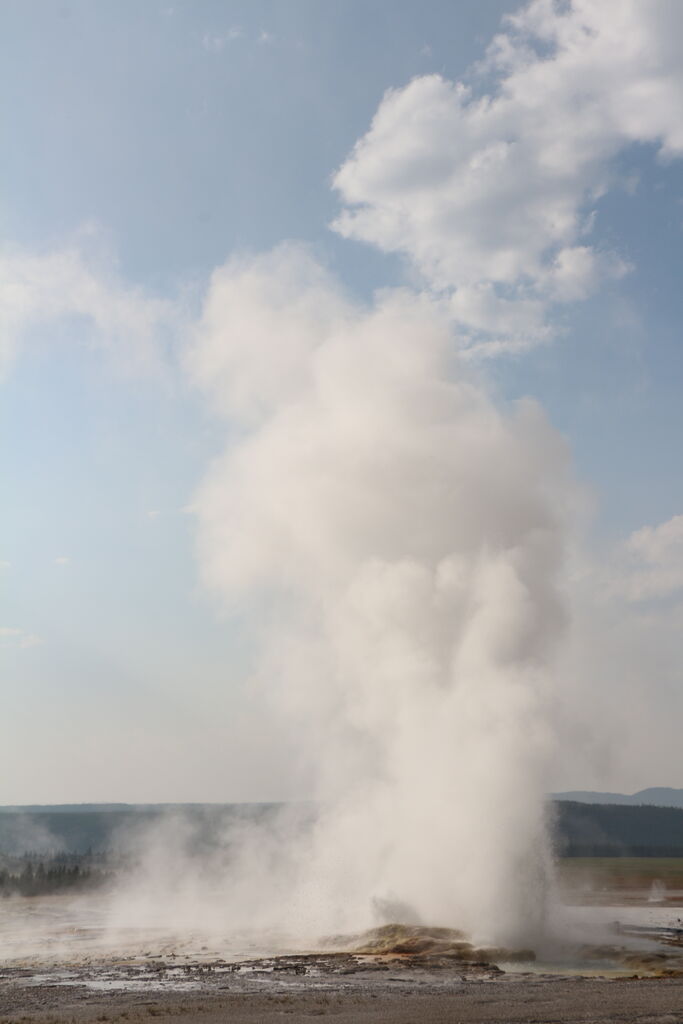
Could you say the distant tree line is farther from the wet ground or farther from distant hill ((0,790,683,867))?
distant hill ((0,790,683,867))

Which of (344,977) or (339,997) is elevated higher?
(339,997)

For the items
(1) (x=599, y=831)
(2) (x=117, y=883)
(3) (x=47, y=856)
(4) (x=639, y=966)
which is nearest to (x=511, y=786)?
(4) (x=639, y=966)

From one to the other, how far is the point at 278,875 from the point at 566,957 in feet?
97.9

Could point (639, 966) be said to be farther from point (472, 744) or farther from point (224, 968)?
point (224, 968)

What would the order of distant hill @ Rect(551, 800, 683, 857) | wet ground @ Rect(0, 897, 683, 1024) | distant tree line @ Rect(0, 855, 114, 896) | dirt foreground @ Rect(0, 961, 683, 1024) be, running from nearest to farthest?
1. dirt foreground @ Rect(0, 961, 683, 1024)
2. wet ground @ Rect(0, 897, 683, 1024)
3. distant tree line @ Rect(0, 855, 114, 896)
4. distant hill @ Rect(551, 800, 683, 857)

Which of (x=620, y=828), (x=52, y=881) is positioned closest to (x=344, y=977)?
(x=52, y=881)

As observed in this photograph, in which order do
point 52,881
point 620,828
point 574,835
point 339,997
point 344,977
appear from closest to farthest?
point 339,997
point 344,977
point 52,881
point 574,835
point 620,828

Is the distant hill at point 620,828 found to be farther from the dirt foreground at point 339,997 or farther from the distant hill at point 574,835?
the dirt foreground at point 339,997

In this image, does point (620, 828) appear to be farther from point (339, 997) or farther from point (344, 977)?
point (339, 997)

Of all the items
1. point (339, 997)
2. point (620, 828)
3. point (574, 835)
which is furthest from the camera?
point (620, 828)

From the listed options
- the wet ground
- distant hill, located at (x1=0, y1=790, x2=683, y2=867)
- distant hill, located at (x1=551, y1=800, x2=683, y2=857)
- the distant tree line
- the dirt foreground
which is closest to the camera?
the dirt foreground

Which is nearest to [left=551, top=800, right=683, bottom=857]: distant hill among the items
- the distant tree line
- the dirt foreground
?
the distant tree line

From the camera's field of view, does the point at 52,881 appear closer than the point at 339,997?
No

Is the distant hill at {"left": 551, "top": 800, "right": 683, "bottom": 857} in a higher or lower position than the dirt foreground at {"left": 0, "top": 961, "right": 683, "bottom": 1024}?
lower
